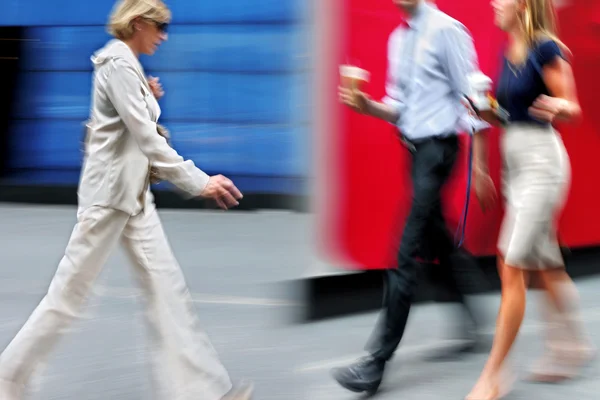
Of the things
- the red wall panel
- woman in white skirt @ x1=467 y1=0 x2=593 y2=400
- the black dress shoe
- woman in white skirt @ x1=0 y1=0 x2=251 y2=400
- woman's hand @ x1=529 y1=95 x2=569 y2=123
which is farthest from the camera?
the red wall panel

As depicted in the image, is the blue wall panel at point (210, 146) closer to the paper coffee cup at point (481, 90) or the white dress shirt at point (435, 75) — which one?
the white dress shirt at point (435, 75)

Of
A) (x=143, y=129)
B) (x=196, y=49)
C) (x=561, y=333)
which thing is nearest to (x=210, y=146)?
(x=196, y=49)

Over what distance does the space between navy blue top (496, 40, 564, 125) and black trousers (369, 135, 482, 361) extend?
0.40 m

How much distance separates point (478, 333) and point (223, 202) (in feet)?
6.19

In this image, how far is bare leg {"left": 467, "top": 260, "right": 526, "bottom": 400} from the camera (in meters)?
4.60

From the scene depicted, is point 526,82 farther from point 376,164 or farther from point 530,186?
point 376,164

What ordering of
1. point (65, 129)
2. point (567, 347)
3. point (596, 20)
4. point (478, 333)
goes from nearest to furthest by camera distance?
point (567, 347) < point (478, 333) < point (596, 20) < point (65, 129)

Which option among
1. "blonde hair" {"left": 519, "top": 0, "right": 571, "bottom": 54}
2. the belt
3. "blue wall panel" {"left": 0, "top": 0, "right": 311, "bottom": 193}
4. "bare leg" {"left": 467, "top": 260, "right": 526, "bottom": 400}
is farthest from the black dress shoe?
"blue wall panel" {"left": 0, "top": 0, "right": 311, "bottom": 193}

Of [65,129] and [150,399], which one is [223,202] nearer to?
[150,399]

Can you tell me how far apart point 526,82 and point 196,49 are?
8.06 m

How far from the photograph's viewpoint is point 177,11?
12250 millimetres

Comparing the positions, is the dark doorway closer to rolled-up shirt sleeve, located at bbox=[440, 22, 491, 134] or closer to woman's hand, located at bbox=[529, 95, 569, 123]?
rolled-up shirt sleeve, located at bbox=[440, 22, 491, 134]

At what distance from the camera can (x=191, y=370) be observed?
437 cm

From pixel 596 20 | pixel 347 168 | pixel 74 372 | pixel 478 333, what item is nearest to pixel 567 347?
pixel 478 333
